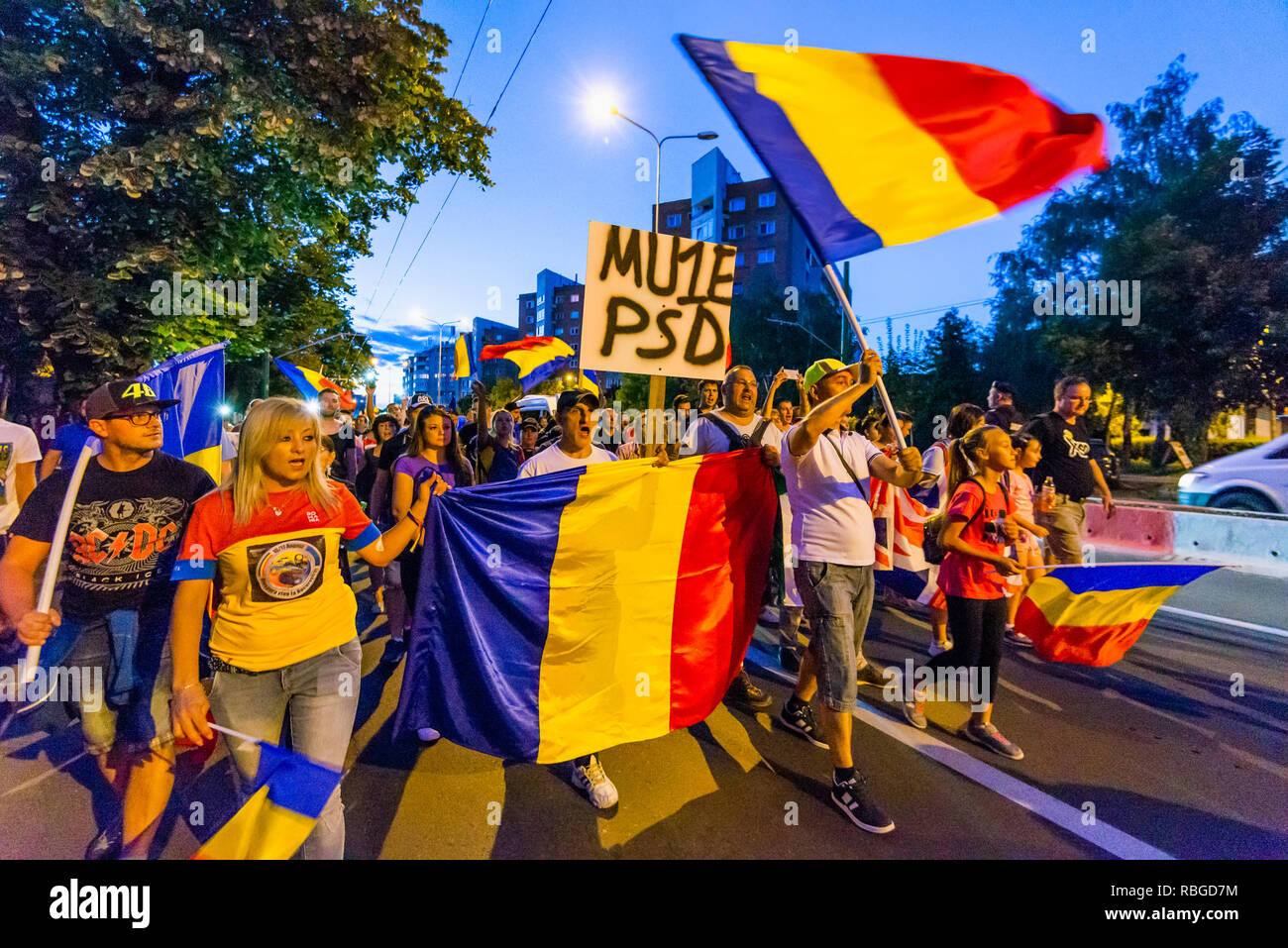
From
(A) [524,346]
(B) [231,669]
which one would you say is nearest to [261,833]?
(B) [231,669]

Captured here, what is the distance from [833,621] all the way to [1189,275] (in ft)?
81.2

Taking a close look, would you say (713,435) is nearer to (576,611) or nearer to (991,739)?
(576,611)

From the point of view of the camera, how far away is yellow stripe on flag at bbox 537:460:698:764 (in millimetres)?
3213

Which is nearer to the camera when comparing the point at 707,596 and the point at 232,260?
the point at 707,596

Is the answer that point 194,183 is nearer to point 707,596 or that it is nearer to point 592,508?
point 592,508

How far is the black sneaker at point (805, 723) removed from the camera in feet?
12.5

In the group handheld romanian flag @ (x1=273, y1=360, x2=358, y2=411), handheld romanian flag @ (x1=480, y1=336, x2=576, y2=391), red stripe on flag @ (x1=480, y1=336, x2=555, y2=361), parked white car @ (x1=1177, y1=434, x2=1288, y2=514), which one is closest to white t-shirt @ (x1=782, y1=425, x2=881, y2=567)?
handheld romanian flag @ (x1=273, y1=360, x2=358, y2=411)

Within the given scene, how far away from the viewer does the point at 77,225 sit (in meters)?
8.56

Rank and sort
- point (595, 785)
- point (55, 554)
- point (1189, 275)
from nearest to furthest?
point (55, 554) → point (595, 785) → point (1189, 275)

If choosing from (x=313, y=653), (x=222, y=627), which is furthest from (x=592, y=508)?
(x=222, y=627)

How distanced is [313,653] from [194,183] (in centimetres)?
951

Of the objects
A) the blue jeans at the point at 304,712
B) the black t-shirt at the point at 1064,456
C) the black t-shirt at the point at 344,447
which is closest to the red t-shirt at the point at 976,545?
the black t-shirt at the point at 1064,456

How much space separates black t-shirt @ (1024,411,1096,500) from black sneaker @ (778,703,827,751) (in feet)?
10.4

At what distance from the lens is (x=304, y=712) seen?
2279mm
